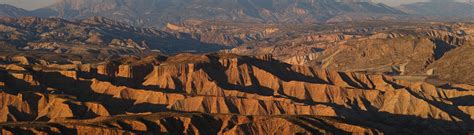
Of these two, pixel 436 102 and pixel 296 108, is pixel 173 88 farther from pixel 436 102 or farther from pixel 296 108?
pixel 436 102

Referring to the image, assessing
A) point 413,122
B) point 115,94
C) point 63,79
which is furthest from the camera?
point 63,79

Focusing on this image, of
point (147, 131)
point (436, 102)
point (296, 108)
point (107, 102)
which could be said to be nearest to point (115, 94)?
point (107, 102)

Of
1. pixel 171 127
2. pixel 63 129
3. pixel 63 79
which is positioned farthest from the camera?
pixel 63 79

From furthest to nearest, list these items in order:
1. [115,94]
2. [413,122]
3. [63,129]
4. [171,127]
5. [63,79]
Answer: [63,79] < [115,94] < [413,122] < [171,127] < [63,129]

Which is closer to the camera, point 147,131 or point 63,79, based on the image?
point 147,131

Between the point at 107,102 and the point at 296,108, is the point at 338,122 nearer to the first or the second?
the point at 296,108

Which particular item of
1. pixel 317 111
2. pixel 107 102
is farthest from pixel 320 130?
pixel 107 102

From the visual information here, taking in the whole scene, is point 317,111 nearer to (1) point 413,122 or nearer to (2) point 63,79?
(1) point 413,122

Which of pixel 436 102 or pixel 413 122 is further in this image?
pixel 436 102
